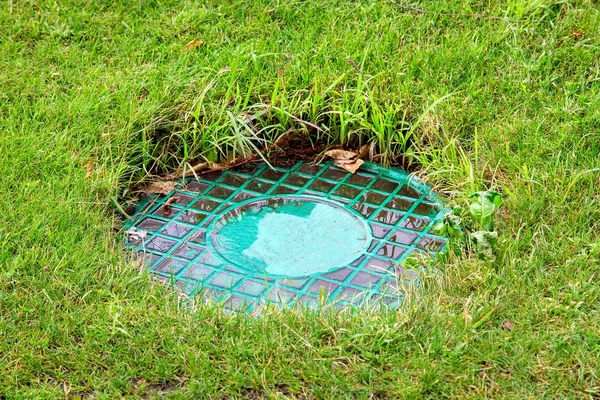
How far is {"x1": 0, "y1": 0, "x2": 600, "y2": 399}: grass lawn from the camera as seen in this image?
3180mm

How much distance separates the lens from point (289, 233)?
4.07 meters

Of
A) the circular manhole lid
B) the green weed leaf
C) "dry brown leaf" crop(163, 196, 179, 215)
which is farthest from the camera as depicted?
"dry brown leaf" crop(163, 196, 179, 215)

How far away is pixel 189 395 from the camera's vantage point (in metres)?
3.09

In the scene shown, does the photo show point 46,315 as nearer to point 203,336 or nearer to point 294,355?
point 203,336

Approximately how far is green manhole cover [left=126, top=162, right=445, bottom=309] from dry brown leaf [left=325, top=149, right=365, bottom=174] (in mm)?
37

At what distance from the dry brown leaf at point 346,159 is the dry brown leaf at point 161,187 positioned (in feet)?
2.64

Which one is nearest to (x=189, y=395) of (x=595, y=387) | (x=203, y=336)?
(x=203, y=336)

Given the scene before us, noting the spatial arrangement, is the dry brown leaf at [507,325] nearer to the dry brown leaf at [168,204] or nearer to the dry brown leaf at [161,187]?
the dry brown leaf at [168,204]

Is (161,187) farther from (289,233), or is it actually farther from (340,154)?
(340,154)

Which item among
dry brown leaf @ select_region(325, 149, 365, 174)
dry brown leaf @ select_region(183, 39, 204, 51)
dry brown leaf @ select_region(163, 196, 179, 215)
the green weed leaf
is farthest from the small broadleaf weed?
dry brown leaf @ select_region(183, 39, 204, 51)

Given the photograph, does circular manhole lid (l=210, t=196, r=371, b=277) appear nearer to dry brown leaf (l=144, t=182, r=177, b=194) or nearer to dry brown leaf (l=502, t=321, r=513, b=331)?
dry brown leaf (l=144, t=182, r=177, b=194)

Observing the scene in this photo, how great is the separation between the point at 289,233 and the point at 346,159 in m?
0.66

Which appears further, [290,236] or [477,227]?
[290,236]

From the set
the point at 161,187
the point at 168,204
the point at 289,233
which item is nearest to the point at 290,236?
the point at 289,233
